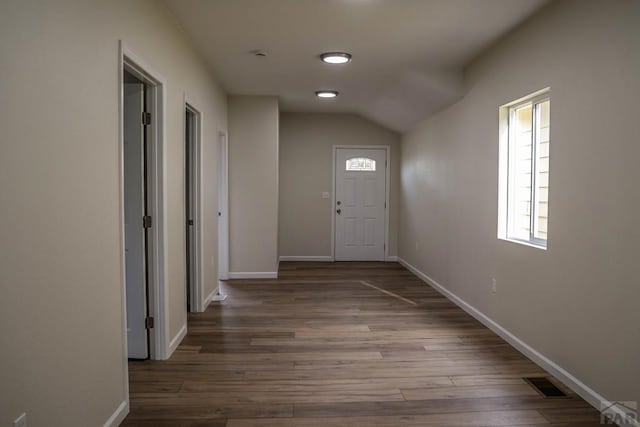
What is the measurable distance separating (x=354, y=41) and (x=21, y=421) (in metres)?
3.48

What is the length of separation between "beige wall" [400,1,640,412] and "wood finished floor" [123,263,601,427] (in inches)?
12.7

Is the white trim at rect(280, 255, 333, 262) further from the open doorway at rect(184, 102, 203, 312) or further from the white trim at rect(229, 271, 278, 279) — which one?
the open doorway at rect(184, 102, 203, 312)

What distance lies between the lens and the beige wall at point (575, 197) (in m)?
2.39

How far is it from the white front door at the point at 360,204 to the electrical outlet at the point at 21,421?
658 cm

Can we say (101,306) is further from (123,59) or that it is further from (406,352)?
(406,352)

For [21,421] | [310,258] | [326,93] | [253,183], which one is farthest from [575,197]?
[310,258]

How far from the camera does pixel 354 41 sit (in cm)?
391

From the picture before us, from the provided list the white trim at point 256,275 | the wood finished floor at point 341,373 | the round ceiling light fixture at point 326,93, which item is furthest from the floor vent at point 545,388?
the round ceiling light fixture at point 326,93

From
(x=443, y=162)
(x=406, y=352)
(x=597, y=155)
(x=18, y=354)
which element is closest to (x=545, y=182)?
(x=597, y=155)

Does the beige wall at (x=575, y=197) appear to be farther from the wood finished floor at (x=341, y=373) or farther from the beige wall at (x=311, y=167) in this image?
the beige wall at (x=311, y=167)

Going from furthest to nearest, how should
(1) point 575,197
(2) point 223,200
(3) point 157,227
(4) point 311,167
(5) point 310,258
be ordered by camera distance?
(5) point 310,258 < (4) point 311,167 < (2) point 223,200 < (3) point 157,227 < (1) point 575,197

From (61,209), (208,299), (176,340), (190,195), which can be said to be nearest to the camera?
(61,209)

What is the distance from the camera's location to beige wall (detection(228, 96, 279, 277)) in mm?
6234

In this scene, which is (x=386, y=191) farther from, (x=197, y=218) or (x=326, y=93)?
(x=197, y=218)
